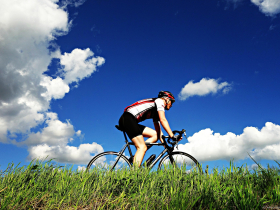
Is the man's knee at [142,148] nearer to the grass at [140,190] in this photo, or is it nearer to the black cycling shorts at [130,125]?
the black cycling shorts at [130,125]

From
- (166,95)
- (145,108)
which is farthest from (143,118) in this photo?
(166,95)

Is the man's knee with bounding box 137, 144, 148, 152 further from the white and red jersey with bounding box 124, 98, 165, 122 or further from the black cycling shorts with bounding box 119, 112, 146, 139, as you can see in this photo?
the white and red jersey with bounding box 124, 98, 165, 122

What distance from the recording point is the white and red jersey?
5.33m

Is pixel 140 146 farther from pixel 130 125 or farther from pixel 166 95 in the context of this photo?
pixel 166 95

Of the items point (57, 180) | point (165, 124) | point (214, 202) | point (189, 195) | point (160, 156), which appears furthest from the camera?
point (160, 156)

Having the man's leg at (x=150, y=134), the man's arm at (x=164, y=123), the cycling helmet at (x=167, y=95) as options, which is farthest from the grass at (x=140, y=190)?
the cycling helmet at (x=167, y=95)

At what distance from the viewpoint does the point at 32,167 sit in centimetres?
392

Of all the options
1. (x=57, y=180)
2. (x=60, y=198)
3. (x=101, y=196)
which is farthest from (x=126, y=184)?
(x=57, y=180)

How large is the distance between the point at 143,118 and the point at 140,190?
2.50m

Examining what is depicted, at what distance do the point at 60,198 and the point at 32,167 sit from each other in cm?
121

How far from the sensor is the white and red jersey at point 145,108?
533cm

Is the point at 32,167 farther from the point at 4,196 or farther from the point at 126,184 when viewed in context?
the point at 126,184

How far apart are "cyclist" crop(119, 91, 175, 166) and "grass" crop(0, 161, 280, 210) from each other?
1302 millimetres

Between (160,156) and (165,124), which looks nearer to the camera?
(165,124)
